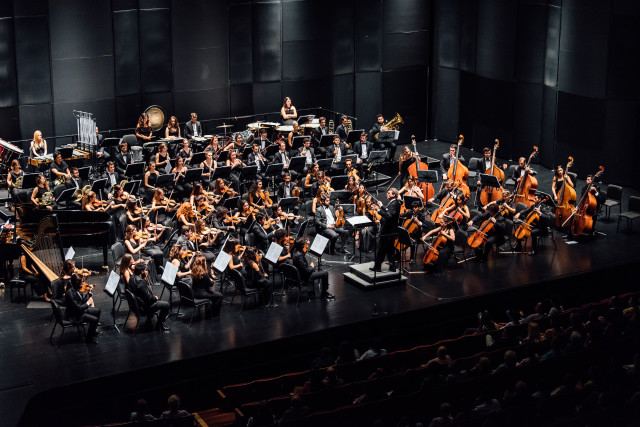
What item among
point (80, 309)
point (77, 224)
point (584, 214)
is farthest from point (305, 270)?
point (584, 214)

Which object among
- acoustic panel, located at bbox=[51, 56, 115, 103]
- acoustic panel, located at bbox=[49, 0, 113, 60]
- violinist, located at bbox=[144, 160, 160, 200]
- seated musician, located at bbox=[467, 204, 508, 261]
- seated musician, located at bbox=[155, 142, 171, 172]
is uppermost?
acoustic panel, located at bbox=[49, 0, 113, 60]

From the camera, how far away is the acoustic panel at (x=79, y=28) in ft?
66.7

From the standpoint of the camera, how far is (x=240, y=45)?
74.4 feet

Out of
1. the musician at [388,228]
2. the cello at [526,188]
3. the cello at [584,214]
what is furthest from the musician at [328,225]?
the cello at [584,214]

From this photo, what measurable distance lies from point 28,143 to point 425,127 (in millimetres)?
10482

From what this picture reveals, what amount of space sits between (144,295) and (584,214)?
8.22 meters

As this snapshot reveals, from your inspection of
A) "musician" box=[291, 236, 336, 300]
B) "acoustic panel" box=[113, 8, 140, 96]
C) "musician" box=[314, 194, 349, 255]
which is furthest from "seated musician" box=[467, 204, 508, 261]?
"acoustic panel" box=[113, 8, 140, 96]

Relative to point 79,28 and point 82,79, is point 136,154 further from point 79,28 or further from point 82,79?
point 79,28

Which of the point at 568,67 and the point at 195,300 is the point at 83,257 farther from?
the point at 568,67

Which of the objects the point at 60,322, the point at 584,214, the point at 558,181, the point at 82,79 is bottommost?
the point at 60,322

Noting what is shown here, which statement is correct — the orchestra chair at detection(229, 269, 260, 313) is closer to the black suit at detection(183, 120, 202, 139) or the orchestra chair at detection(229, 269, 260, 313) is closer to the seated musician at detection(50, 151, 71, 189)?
the seated musician at detection(50, 151, 71, 189)

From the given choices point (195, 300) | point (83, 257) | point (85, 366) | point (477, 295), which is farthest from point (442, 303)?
point (83, 257)

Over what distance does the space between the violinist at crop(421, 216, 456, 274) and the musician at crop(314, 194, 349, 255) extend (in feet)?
5.27

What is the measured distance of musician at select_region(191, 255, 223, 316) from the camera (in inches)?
528
